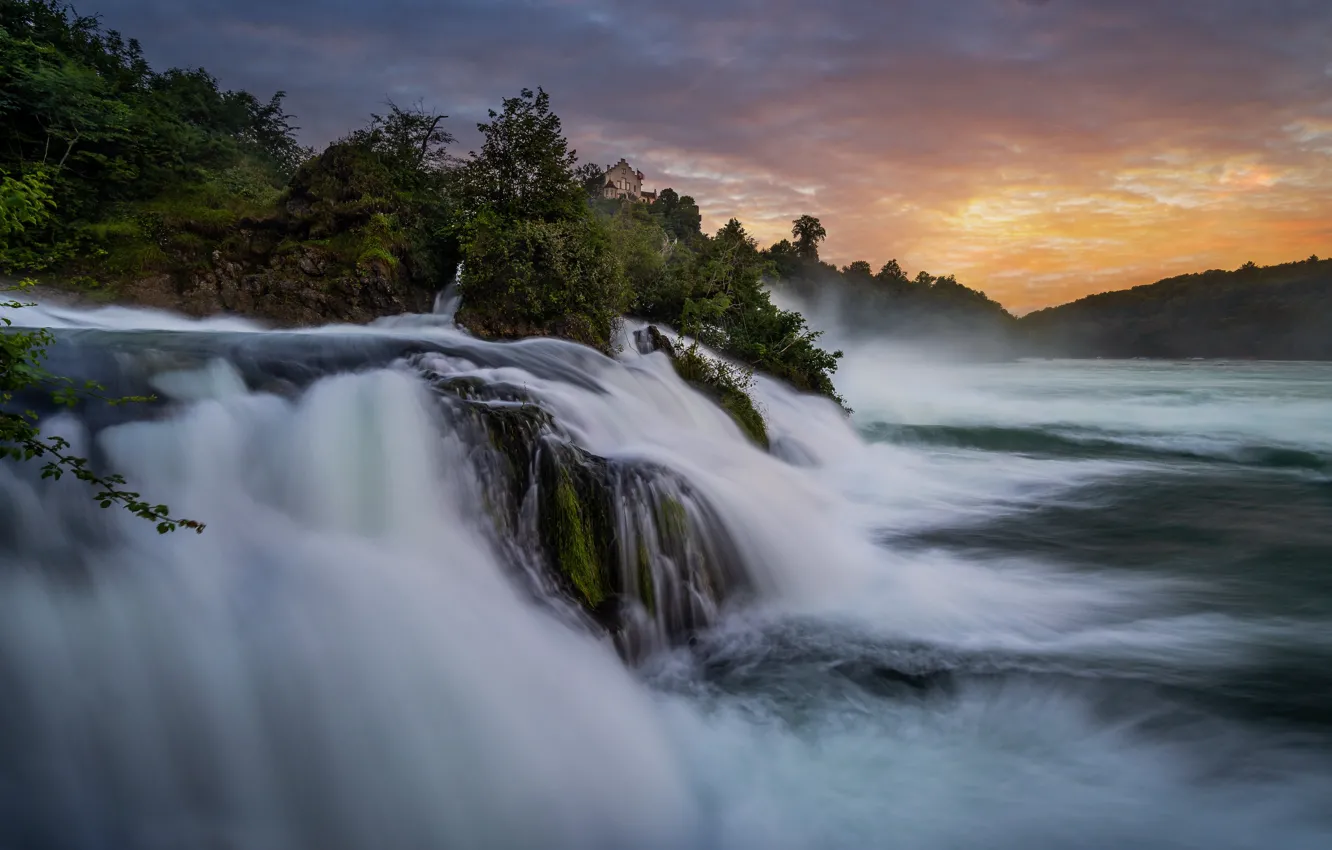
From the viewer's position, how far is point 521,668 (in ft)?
13.8

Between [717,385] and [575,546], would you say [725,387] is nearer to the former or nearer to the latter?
[717,385]

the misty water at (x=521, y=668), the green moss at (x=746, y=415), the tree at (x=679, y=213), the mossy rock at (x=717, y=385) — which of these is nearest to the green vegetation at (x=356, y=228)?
the mossy rock at (x=717, y=385)

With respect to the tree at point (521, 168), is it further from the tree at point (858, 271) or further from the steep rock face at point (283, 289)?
the tree at point (858, 271)

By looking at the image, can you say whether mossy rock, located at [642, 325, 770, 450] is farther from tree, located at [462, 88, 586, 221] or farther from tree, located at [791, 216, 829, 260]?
tree, located at [791, 216, 829, 260]

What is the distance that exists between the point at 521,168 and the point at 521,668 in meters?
11.9

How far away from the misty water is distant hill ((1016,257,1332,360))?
76287 mm

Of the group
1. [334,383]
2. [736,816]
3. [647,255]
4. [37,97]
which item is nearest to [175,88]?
[37,97]

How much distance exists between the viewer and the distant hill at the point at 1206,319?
60.0m

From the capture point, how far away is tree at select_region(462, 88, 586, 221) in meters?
13.2

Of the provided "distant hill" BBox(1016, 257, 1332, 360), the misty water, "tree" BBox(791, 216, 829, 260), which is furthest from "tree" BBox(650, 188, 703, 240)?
"distant hill" BBox(1016, 257, 1332, 360)

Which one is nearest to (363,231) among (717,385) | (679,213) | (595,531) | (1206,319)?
(717,385)

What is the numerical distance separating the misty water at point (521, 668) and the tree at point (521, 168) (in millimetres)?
6706

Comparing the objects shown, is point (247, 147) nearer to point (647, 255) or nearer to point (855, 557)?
point (647, 255)

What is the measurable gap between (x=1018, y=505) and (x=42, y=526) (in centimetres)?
1131
